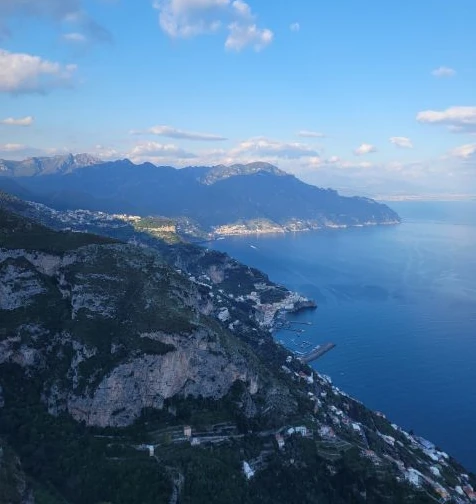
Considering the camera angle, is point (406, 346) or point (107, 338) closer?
point (107, 338)

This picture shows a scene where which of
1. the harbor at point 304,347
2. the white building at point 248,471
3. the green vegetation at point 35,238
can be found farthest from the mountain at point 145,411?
the harbor at point 304,347

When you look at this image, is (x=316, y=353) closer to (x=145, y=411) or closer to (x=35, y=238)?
(x=145, y=411)

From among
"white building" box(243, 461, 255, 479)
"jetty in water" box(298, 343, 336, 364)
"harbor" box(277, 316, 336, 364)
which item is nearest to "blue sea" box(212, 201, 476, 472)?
"harbor" box(277, 316, 336, 364)

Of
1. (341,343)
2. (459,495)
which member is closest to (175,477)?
(459,495)

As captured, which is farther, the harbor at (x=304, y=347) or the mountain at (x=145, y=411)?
the harbor at (x=304, y=347)

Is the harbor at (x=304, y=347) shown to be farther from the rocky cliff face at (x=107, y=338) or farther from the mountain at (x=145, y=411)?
the rocky cliff face at (x=107, y=338)

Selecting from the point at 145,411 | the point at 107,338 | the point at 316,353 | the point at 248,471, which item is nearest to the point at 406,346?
the point at 316,353

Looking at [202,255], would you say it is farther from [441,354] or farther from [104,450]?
[104,450]
